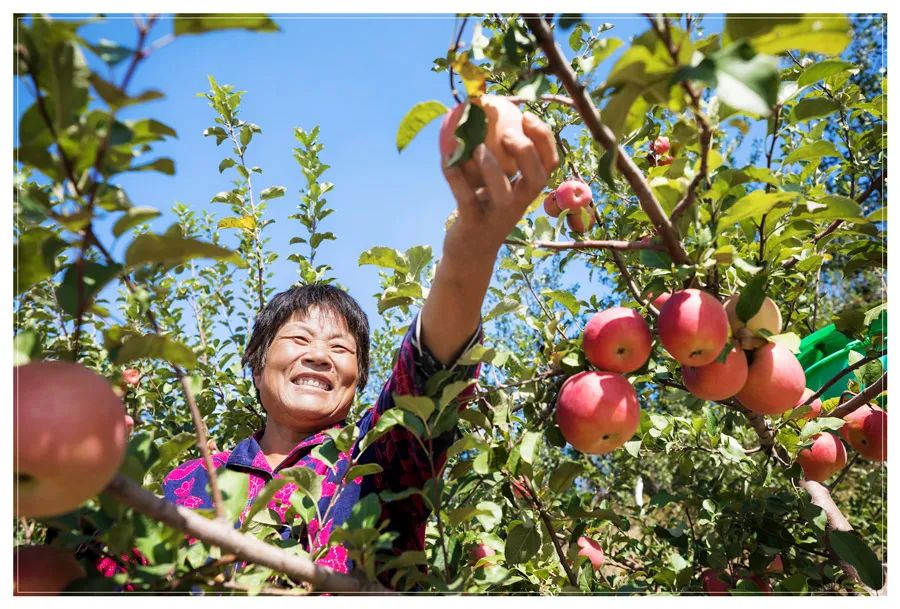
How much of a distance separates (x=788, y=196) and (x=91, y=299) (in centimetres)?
106

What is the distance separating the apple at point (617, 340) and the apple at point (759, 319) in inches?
6.6

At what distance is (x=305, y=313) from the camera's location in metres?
2.03

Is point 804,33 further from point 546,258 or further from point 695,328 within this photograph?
point 546,258

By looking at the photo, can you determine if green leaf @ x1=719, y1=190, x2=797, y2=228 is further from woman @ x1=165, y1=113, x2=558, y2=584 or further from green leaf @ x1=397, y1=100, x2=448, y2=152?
green leaf @ x1=397, y1=100, x2=448, y2=152

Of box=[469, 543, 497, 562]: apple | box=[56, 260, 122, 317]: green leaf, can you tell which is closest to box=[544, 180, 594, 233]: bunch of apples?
box=[469, 543, 497, 562]: apple

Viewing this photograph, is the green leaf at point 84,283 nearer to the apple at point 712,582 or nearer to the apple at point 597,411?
the apple at point 597,411

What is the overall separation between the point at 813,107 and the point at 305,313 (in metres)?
1.44

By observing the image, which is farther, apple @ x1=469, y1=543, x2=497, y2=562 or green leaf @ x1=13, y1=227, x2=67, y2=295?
apple @ x1=469, y1=543, x2=497, y2=562

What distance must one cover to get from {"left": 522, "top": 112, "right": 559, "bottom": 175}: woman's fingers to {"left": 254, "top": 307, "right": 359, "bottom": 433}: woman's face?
1092 millimetres

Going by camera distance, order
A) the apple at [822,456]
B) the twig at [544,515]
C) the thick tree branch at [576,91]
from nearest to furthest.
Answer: the thick tree branch at [576,91] < the twig at [544,515] < the apple at [822,456]

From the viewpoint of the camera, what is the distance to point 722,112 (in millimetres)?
1042

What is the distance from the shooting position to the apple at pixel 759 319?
1211mm

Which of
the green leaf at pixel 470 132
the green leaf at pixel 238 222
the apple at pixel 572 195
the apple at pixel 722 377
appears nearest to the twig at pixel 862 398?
the apple at pixel 722 377

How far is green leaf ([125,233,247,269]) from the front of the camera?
2.67ft
